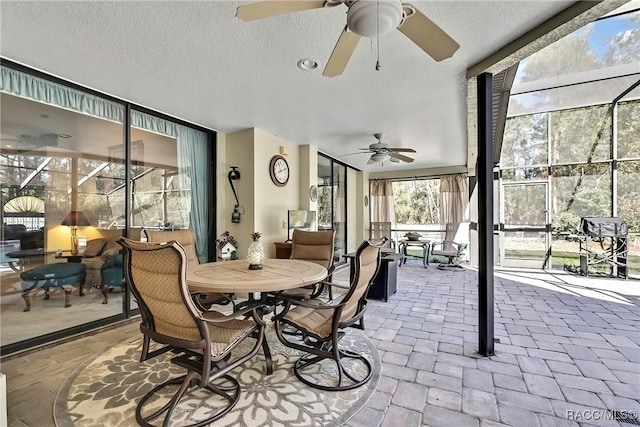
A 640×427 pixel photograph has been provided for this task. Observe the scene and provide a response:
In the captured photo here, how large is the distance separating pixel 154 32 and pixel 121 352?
257 cm

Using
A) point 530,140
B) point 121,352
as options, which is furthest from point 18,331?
point 530,140

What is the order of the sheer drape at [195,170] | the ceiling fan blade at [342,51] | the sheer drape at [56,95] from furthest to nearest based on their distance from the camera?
the sheer drape at [195,170] → the sheer drape at [56,95] → the ceiling fan blade at [342,51]

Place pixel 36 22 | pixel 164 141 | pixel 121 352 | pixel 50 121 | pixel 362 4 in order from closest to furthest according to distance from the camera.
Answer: pixel 362 4
pixel 36 22
pixel 121 352
pixel 50 121
pixel 164 141

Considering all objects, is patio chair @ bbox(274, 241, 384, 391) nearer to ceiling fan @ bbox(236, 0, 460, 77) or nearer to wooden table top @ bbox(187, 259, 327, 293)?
wooden table top @ bbox(187, 259, 327, 293)

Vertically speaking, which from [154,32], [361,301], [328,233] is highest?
[154,32]

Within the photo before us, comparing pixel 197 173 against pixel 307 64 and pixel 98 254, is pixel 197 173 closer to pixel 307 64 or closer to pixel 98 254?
pixel 98 254

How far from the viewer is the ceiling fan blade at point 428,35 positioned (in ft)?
4.90

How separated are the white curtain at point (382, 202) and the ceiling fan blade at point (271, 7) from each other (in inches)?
279

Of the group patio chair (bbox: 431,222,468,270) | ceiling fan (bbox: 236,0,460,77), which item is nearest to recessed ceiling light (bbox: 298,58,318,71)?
ceiling fan (bbox: 236,0,460,77)

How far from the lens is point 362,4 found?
1.36 meters

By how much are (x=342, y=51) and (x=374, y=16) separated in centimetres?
44

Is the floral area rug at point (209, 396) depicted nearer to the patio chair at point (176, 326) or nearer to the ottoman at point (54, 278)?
the patio chair at point (176, 326)

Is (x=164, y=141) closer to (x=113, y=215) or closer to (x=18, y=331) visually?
(x=113, y=215)

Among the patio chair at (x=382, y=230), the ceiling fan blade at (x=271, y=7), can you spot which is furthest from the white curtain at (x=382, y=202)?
the ceiling fan blade at (x=271, y=7)
